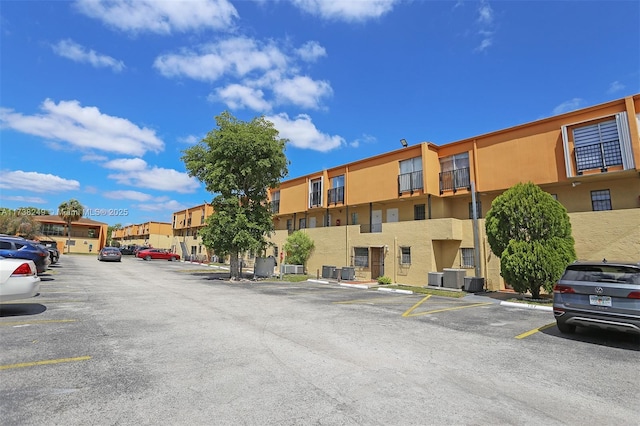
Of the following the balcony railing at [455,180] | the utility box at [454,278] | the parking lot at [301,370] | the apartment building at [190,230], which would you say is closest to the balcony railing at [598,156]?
the balcony railing at [455,180]

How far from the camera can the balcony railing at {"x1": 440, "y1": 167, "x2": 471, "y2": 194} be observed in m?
19.2

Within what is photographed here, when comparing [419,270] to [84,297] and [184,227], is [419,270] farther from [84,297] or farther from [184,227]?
[184,227]

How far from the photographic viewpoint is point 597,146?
14.5 m

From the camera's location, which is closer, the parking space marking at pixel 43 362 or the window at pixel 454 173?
the parking space marking at pixel 43 362

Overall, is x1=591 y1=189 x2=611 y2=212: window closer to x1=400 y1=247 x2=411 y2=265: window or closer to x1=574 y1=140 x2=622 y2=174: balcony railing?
x1=574 y1=140 x2=622 y2=174: balcony railing

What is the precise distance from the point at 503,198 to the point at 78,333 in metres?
15.0

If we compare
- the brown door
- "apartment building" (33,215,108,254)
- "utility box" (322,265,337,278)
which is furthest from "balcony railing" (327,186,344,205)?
"apartment building" (33,215,108,254)

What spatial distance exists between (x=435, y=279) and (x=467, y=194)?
5431 millimetres

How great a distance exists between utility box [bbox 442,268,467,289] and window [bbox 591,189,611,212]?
21.8 ft

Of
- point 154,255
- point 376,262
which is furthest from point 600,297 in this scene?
point 154,255

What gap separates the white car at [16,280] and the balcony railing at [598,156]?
66.4ft

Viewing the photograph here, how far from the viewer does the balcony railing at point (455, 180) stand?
19234 millimetres

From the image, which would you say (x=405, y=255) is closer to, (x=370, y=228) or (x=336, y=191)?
(x=370, y=228)

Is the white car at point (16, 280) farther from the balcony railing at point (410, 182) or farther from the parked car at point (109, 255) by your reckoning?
the parked car at point (109, 255)
